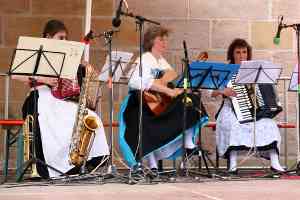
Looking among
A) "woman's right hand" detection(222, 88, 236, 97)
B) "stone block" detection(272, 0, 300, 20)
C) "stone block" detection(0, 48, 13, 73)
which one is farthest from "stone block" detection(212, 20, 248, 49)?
"stone block" detection(0, 48, 13, 73)

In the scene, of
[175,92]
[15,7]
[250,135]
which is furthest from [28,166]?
[15,7]

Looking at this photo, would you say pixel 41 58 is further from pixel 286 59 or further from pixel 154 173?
pixel 286 59

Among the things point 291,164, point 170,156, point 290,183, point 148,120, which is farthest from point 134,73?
point 291,164

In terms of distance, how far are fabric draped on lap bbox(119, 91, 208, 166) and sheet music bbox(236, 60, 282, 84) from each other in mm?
542

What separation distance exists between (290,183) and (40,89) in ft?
8.30

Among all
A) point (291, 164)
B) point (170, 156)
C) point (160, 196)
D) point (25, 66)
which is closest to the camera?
point (160, 196)

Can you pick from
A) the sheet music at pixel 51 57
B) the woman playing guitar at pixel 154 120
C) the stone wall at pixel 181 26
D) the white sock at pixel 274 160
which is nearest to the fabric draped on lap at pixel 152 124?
the woman playing guitar at pixel 154 120

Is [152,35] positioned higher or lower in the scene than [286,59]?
higher

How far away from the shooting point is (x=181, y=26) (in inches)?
358

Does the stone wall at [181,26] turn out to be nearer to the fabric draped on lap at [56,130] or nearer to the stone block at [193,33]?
the stone block at [193,33]

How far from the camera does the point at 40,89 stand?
285 inches

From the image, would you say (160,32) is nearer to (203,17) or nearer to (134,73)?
(134,73)

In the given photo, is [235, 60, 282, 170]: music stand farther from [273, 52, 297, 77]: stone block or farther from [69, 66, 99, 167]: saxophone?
[273, 52, 297, 77]: stone block

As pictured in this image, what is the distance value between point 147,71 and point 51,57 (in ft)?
3.89
